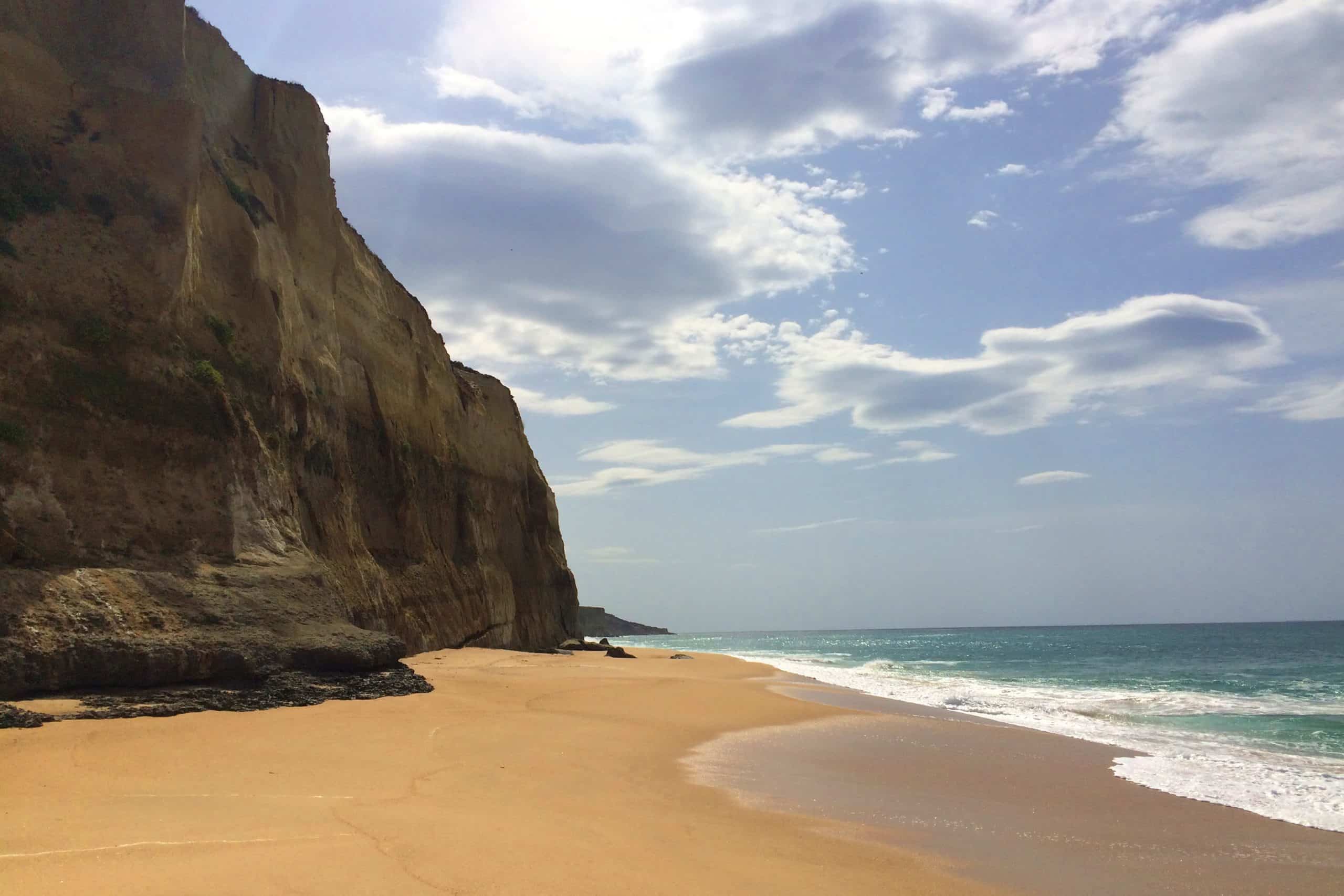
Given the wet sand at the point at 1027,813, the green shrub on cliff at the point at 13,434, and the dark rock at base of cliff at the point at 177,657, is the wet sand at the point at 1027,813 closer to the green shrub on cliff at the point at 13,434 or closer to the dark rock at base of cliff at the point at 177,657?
the dark rock at base of cliff at the point at 177,657

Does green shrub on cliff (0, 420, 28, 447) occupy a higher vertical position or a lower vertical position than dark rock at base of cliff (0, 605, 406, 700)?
higher

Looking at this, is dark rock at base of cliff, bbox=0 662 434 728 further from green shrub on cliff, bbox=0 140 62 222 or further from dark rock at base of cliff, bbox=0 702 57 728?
→ green shrub on cliff, bbox=0 140 62 222

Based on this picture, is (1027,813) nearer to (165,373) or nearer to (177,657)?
(177,657)

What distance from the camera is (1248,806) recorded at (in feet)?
28.1

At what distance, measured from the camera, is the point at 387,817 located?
5754mm

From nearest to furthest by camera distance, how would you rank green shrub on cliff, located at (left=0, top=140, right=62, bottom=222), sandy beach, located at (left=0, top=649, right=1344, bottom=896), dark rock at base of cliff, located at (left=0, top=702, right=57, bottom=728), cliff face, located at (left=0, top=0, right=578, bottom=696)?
sandy beach, located at (left=0, top=649, right=1344, bottom=896) < dark rock at base of cliff, located at (left=0, top=702, right=57, bottom=728) < cliff face, located at (left=0, top=0, right=578, bottom=696) < green shrub on cliff, located at (left=0, top=140, right=62, bottom=222)

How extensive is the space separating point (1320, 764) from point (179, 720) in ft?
46.7

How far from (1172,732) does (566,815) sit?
12510mm

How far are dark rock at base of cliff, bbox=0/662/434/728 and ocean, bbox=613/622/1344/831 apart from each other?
9785mm

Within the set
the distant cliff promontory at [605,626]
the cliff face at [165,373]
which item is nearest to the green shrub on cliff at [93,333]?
the cliff face at [165,373]

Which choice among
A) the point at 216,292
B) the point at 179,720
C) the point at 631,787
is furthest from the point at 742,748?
the point at 216,292

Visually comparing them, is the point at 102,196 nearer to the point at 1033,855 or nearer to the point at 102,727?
the point at 102,727

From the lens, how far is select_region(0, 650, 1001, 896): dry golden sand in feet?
14.8

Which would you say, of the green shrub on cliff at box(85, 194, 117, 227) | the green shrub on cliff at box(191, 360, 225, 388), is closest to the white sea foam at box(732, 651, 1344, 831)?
the green shrub on cliff at box(191, 360, 225, 388)
